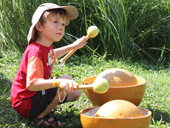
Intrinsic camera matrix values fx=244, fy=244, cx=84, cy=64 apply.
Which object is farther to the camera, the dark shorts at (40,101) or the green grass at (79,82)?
the green grass at (79,82)

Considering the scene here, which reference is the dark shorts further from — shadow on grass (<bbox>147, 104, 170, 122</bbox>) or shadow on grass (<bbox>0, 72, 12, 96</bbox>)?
shadow on grass (<bbox>147, 104, 170, 122</bbox>)

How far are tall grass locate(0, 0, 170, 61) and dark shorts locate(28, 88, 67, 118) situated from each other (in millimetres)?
1880

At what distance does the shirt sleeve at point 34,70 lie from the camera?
1.92m

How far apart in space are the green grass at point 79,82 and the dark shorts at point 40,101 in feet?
0.44

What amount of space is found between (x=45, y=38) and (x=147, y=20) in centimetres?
294

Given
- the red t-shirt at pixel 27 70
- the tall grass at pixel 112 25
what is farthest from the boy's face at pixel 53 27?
the tall grass at pixel 112 25

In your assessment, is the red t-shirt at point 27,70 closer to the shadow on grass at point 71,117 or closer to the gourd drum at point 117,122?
the shadow on grass at point 71,117

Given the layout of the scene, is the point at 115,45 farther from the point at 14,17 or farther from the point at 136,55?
the point at 14,17

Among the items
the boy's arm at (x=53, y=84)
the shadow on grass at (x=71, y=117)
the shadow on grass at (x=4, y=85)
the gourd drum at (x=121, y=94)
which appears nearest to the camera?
the boy's arm at (x=53, y=84)

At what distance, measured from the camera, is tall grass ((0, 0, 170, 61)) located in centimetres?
404

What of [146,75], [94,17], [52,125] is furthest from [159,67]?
[52,125]

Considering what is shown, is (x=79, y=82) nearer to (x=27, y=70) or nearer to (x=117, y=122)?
(x=27, y=70)

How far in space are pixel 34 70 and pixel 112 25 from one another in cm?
242

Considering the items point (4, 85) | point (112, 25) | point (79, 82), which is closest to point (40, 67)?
point (79, 82)
